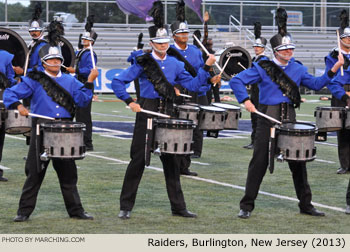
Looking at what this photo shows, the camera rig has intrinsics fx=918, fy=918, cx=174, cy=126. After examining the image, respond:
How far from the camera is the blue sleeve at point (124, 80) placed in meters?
9.04

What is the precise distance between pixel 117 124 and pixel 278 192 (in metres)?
9.95

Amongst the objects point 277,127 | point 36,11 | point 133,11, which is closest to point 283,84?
point 277,127

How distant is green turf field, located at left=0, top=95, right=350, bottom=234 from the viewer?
8508mm

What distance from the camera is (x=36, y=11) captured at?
13641 mm

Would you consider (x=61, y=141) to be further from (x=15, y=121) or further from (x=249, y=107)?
(x=15, y=121)

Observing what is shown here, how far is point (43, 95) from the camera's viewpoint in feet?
28.7

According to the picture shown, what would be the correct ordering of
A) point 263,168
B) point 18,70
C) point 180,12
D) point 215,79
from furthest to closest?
point 180,12 → point 18,70 → point 215,79 → point 263,168

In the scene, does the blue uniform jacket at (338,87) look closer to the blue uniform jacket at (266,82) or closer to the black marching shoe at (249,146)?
the blue uniform jacket at (266,82)

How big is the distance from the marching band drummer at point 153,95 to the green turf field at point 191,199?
0.21 metres

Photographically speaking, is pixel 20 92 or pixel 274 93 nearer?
pixel 20 92

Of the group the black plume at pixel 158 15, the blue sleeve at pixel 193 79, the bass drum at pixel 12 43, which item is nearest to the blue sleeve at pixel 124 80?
the blue sleeve at pixel 193 79

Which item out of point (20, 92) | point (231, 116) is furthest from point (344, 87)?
point (20, 92)

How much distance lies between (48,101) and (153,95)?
1.05m
